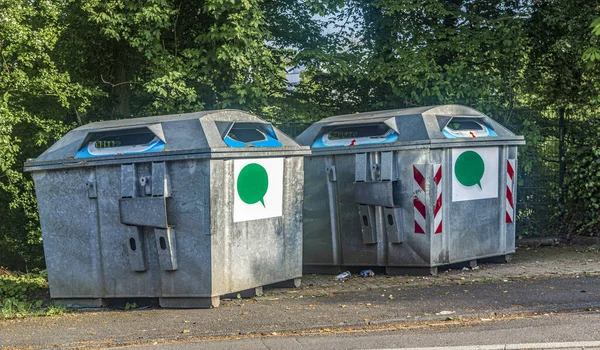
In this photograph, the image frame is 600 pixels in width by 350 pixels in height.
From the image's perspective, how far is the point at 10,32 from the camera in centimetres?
1012

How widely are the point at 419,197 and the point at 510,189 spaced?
59.6 inches

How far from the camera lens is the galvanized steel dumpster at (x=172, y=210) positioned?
22.9 ft

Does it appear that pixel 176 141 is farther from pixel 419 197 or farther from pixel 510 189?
pixel 510 189

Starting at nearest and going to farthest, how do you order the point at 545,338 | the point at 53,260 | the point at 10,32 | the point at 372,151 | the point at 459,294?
the point at 545,338, the point at 459,294, the point at 53,260, the point at 372,151, the point at 10,32

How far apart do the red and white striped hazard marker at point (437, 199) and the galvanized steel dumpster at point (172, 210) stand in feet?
4.76

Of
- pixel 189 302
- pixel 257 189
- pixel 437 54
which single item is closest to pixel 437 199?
pixel 257 189

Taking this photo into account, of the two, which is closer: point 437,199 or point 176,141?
point 176,141

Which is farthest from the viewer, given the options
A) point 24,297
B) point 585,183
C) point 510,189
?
point 585,183

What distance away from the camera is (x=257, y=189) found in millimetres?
7449

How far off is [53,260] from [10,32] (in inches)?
151

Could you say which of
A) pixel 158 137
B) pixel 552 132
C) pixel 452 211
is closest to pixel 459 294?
pixel 452 211

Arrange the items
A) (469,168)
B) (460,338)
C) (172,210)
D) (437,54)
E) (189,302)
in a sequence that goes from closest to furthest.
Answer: (460,338)
(172,210)
(189,302)
(469,168)
(437,54)

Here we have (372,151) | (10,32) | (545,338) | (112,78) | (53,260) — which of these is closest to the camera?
(545,338)

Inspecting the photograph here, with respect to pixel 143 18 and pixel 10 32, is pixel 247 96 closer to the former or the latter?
pixel 143 18
